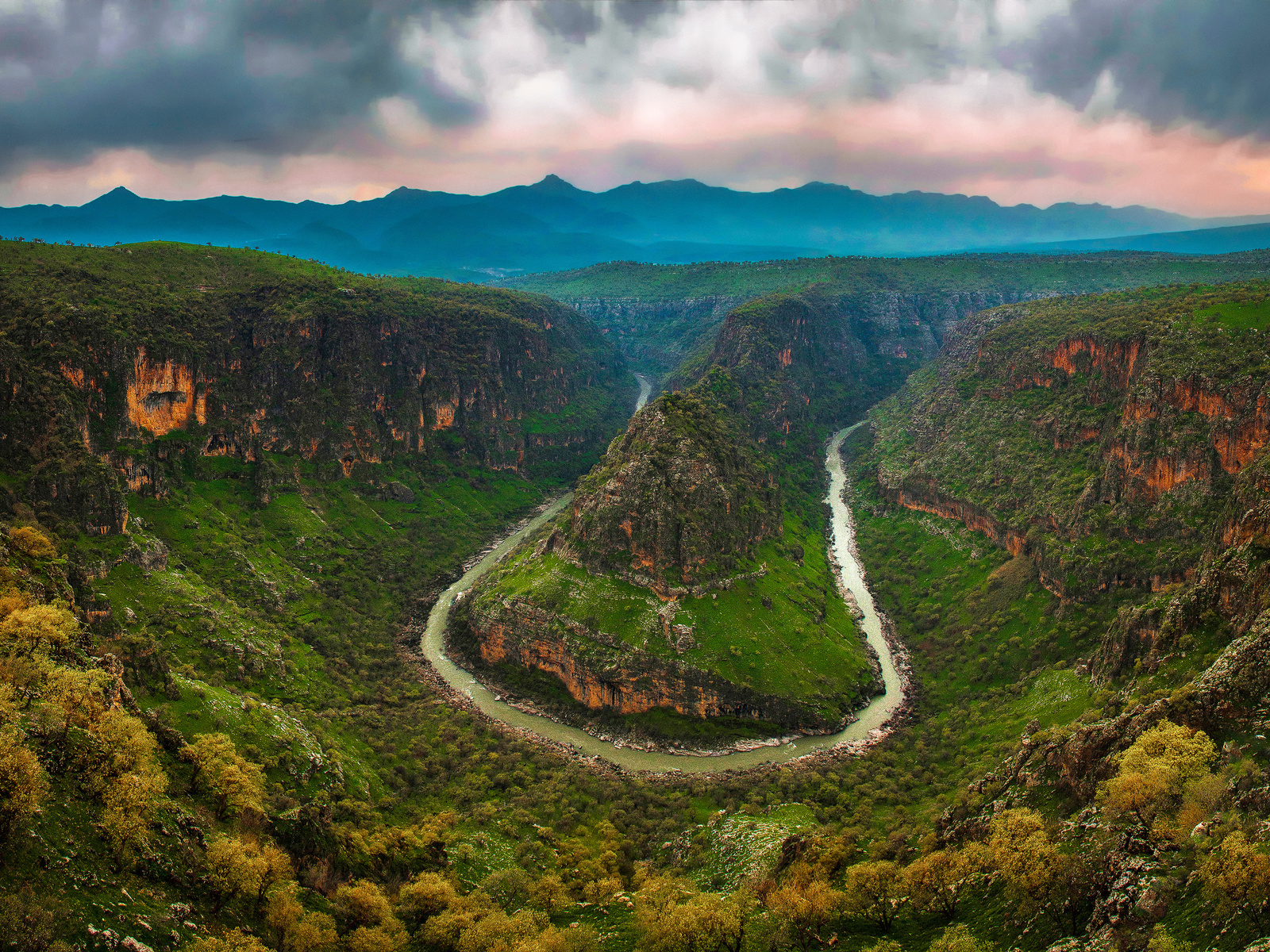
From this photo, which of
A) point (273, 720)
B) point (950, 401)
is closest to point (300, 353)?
point (273, 720)

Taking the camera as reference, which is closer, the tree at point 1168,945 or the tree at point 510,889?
the tree at point 1168,945

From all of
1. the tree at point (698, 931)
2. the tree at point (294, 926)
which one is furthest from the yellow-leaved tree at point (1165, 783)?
the tree at point (294, 926)

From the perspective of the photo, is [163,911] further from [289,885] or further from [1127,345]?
[1127,345]

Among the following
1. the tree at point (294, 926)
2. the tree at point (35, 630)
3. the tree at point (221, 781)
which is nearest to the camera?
the tree at point (294, 926)

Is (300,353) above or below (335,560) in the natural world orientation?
above

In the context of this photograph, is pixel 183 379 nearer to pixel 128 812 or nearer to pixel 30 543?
pixel 30 543

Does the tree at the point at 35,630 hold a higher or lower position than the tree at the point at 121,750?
higher

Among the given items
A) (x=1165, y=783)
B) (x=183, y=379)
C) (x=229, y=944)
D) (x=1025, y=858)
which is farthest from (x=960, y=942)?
(x=183, y=379)

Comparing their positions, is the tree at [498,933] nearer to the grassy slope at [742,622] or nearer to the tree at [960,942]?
the tree at [960,942]
